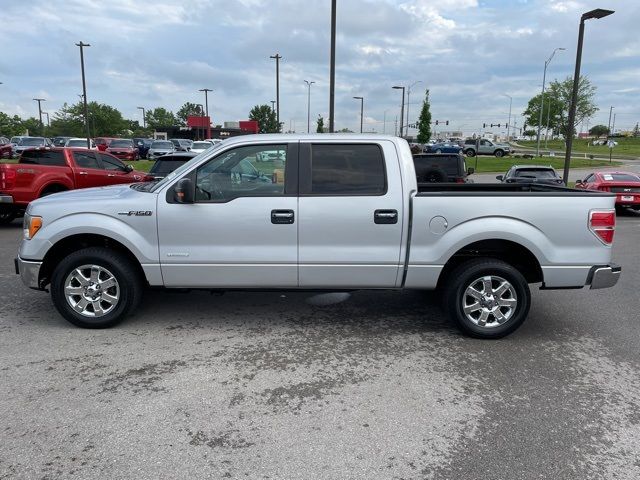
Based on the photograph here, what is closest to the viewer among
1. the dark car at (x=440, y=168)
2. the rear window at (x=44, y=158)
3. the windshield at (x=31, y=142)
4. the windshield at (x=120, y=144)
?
the rear window at (x=44, y=158)

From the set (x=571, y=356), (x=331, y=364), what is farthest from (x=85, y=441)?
(x=571, y=356)

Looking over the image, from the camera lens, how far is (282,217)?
4.73 metres

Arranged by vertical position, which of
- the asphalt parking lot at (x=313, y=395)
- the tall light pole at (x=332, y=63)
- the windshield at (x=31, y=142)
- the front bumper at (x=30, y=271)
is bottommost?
the asphalt parking lot at (x=313, y=395)

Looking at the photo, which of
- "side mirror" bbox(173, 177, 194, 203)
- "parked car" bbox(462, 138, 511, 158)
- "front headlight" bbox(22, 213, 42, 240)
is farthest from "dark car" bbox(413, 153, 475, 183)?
"parked car" bbox(462, 138, 511, 158)

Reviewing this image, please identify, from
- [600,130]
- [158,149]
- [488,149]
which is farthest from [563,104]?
[600,130]

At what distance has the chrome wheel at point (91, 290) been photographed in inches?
194

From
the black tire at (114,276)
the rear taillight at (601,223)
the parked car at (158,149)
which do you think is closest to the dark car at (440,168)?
the rear taillight at (601,223)

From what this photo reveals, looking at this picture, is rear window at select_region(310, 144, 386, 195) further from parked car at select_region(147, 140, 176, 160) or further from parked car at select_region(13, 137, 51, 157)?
parked car at select_region(13, 137, 51, 157)

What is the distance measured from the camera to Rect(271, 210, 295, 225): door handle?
473 cm

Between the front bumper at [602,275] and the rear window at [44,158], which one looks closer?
the front bumper at [602,275]

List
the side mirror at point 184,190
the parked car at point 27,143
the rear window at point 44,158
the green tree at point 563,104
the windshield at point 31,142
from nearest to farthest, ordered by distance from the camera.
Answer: the side mirror at point 184,190
the rear window at point 44,158
the parked car at point 27,143
the windshield at point 31,142
the green tree at point 563,104

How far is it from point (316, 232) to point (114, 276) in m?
1.94

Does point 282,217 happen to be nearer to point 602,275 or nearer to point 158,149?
point 602,275

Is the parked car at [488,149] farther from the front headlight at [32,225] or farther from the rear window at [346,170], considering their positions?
the front headlight at [32,225]
